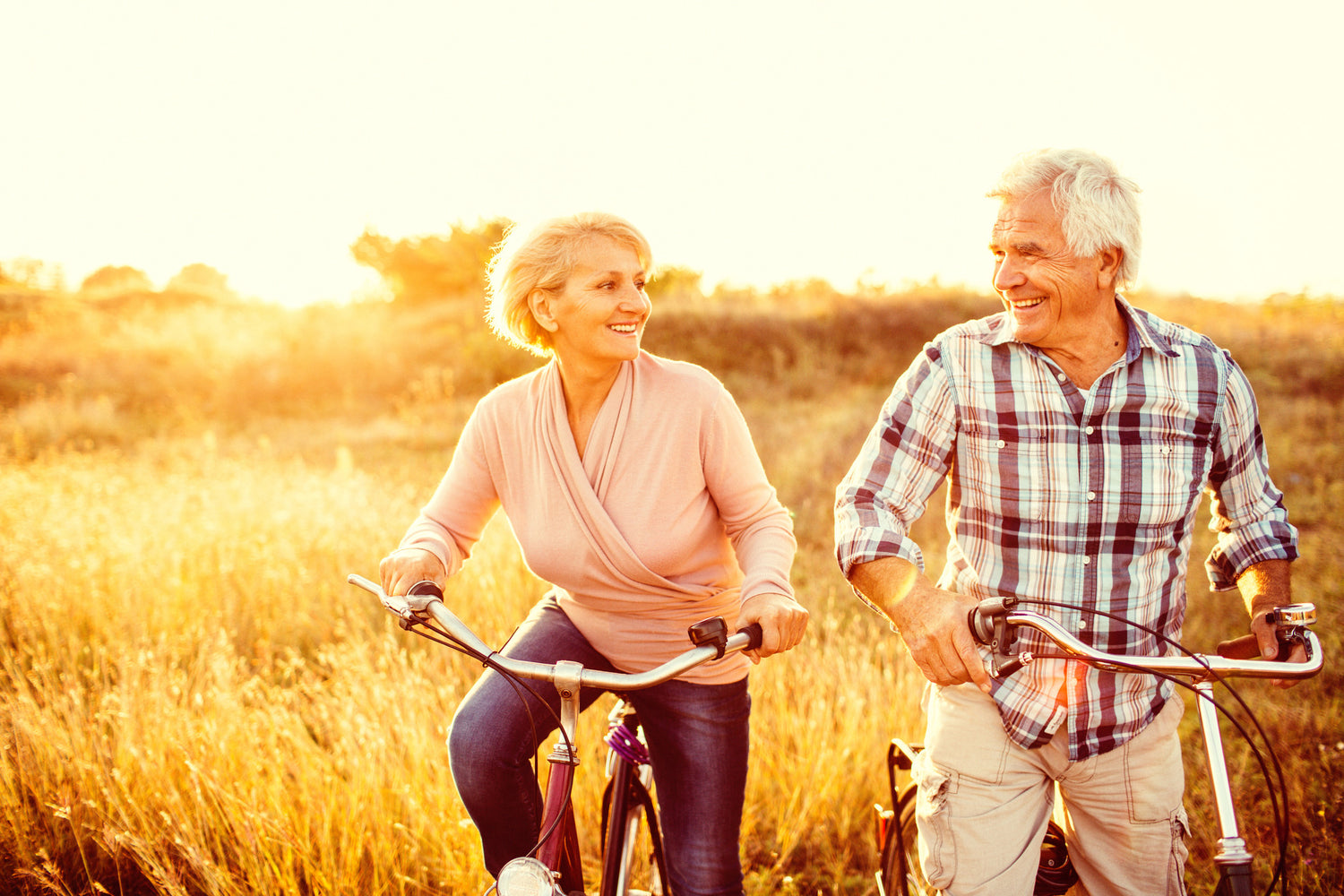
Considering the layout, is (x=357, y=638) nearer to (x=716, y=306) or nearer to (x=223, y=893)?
(x=223, y=893)

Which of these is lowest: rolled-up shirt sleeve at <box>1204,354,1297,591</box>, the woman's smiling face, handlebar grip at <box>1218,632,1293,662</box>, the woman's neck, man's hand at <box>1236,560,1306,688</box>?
handlebar grip at <box>1218,632,1293,662</box>

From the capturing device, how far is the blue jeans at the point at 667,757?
2.21 m

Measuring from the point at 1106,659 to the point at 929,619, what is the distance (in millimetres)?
371


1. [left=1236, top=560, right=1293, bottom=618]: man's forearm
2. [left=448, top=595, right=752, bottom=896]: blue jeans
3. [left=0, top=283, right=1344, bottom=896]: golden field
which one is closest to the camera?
[left=1236, top=560, right=1293, bottom=618]: man's forearm

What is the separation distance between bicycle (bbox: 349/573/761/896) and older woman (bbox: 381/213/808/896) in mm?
120

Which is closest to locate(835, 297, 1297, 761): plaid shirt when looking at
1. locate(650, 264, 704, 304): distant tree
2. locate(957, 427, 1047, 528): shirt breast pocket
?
locate(957, 427, 1047, 528): shirt breast pocket

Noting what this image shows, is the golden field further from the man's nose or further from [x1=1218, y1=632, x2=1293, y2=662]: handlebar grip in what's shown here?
the man's nose

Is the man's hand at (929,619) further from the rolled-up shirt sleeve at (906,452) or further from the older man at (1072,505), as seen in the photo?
the rolled-up shirt sleeve at (906,452)

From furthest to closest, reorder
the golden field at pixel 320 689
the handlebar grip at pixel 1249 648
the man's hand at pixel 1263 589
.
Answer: the golden field at pixel 320 689 → the man's hand at pixel 1263 589 → the handlebar grip at pixel 1249 648

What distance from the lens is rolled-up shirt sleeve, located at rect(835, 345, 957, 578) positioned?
2.19 m

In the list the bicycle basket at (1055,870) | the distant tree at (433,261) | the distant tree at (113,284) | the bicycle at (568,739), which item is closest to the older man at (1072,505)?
the bicycle basket at (1055,870)

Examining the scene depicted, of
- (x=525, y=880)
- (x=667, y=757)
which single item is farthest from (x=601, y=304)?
(x=525, y=880)

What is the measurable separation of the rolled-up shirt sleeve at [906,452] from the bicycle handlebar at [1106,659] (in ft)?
1.63

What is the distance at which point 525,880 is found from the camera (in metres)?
1.70
